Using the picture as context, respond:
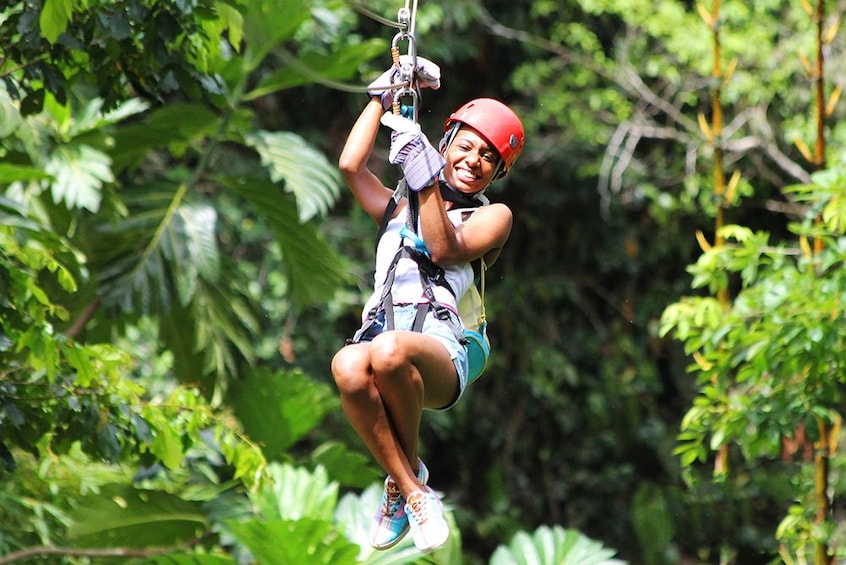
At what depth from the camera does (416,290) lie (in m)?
2.89

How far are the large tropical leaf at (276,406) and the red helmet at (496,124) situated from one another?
259 cm

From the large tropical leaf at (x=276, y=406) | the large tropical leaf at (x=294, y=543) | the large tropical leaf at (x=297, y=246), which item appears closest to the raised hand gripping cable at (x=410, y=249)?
the large tropical leaf at (x=294, y=543)

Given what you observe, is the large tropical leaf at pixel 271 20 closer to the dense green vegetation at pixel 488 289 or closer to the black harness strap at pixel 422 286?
the dense green vegetation at pixel 488 289

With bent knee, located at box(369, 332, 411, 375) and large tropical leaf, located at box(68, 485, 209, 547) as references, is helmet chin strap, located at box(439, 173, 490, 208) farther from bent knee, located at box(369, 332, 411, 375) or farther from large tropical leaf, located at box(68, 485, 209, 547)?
large tropical leaf, located at box(68, 485, 209, 547)

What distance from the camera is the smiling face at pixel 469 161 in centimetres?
297

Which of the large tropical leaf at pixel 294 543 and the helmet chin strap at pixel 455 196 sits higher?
the helmet chin strap at pixel 455 196

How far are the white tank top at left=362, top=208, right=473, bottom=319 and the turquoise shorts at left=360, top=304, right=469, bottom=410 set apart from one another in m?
0.02

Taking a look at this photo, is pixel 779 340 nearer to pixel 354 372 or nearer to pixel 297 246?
pixel 297 246

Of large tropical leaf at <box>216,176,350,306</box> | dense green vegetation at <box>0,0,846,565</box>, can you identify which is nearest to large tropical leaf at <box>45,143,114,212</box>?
dense green vegetation at <box>0,0,846,565</box>

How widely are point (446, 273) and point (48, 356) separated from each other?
116 cm

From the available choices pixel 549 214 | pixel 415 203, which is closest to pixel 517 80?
pixel 549 214

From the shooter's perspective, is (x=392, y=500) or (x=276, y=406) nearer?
(x=392, y=500)

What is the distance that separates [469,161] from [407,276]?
30 cm

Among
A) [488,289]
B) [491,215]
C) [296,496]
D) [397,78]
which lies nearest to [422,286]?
[491,215]
